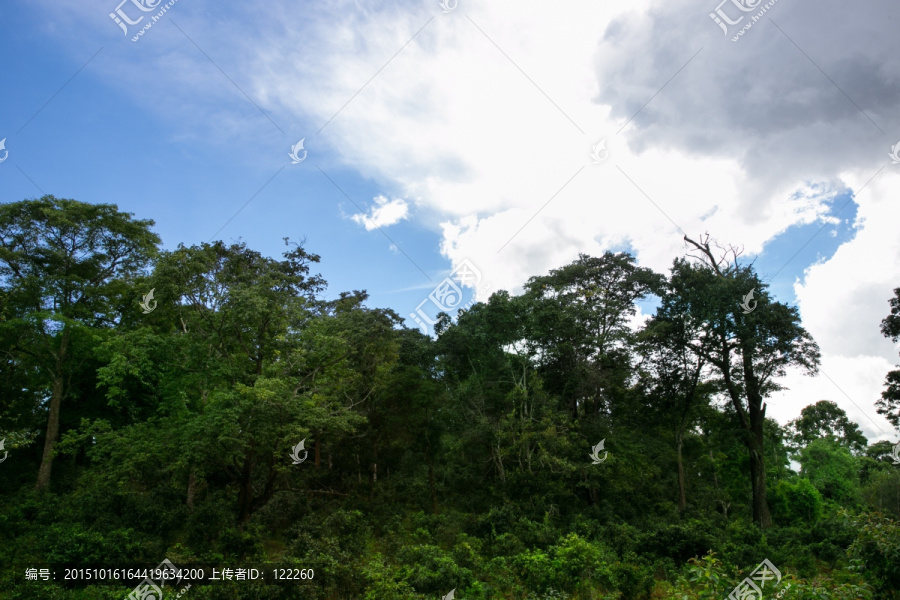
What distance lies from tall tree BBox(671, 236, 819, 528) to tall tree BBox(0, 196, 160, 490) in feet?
73.2

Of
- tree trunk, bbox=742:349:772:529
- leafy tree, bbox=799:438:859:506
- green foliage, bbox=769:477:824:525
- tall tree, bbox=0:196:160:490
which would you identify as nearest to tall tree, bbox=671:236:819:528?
tree trunk, bbox=742:349:772:529

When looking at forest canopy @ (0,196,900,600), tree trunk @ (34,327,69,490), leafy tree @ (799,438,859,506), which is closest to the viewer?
forest canopy @ (0,196,900,600)

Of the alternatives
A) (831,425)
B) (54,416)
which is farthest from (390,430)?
(831,425)

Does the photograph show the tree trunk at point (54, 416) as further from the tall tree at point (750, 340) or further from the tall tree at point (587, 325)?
the tall tree at point (750, 340)

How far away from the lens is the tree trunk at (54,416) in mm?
16484

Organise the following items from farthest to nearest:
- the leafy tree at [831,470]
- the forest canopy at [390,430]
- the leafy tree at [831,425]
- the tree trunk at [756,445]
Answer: the leafy tree at [831,425] → the leafy tree at [831,470] → the tree trunk at [756,445] → the forest canopy at [390,430]

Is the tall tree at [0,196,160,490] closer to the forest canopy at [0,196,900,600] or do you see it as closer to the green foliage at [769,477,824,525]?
the forest canopy at [0,196,900,600]

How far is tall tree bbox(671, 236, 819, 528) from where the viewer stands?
19391mm

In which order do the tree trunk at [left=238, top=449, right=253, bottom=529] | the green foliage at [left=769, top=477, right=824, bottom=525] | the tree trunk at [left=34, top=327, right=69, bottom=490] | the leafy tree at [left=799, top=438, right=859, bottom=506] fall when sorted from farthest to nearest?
the leafy tree at [left=799, top=438, right=859, bottom=506], the green foliage at [left=769, top=477, right=824, bottom=525], the tree trunk at [left=34, top=327, right=69, bottom=490], the tree trunk at [left=238, top=449, right=253, bottom=529]

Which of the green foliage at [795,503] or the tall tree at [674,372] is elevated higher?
the tall tree at [674,372]

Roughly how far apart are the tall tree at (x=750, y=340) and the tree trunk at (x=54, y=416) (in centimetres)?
2487

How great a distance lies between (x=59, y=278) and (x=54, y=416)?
4941 millimetres

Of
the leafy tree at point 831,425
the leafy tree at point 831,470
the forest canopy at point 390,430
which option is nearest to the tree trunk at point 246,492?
the forest canopy at point 390,430

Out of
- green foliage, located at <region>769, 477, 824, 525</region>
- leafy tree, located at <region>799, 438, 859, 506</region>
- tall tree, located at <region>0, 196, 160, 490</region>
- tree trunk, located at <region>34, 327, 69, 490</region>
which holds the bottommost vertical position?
green foliage, located at <region>769, 477, 824, 525</region>
